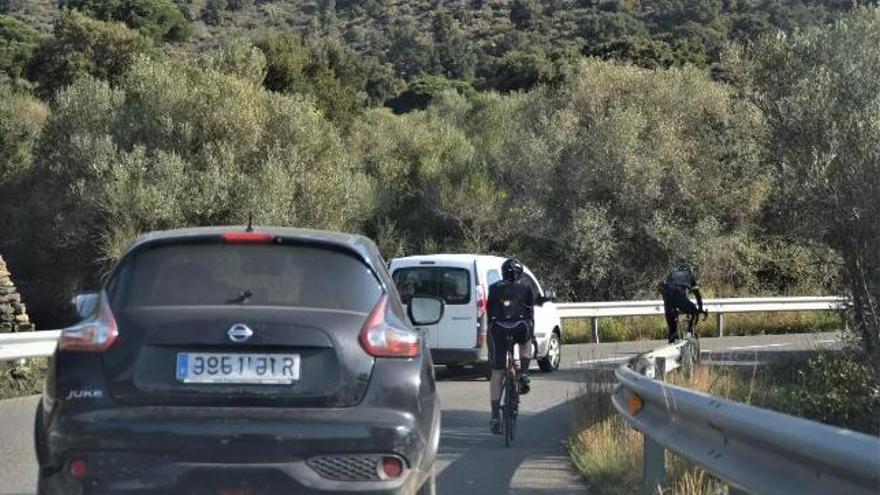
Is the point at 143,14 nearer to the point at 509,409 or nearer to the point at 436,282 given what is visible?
the point at 436,282

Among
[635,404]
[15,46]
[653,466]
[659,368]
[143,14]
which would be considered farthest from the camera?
[143,14]

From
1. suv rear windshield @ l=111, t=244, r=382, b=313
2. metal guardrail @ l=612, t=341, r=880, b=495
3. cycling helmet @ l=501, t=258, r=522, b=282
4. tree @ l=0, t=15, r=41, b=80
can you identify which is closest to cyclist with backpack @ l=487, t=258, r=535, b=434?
cycling helmet @ l=501, t=258, r=522, b=282

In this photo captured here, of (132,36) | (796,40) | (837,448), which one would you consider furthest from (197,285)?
(132,36)

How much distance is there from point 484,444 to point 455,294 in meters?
5.53

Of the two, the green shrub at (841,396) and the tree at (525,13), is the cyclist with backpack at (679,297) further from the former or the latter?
the tree at (525,13)

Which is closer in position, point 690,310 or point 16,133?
point 690,310

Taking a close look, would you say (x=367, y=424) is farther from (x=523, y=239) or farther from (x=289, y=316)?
(x=523, y=239)

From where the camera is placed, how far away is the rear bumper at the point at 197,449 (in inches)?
218

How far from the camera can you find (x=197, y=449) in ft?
18.2

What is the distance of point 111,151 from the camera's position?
30.2 m

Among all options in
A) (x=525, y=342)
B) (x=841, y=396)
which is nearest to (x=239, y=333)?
(x=525, y=342)

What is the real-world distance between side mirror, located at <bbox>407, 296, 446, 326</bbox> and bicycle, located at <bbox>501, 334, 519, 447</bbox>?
3.68 m

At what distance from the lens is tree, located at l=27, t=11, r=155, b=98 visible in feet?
154

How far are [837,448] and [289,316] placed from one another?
2.65 m
